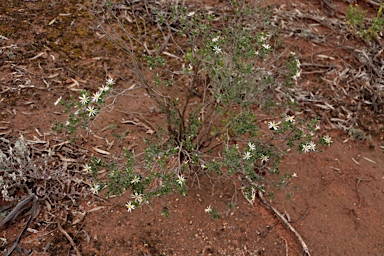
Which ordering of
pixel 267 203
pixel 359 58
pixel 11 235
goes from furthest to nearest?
1. pixel 359 58
2. pixel 267 203
3. pixel 11 235

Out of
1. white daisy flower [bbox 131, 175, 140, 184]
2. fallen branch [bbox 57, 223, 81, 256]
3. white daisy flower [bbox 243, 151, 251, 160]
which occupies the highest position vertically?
white daisy flower [bbox 243, 151, 251, 160]

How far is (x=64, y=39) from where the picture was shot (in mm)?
4797

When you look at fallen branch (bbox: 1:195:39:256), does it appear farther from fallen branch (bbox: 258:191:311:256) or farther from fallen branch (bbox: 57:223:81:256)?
fallen branch (bbox: 258:191:311:256)

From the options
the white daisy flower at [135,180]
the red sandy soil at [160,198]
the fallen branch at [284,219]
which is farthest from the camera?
the fallen branch at [284,219]

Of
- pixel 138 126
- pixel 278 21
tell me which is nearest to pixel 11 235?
pixel 138 126

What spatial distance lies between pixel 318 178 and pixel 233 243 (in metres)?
1.22

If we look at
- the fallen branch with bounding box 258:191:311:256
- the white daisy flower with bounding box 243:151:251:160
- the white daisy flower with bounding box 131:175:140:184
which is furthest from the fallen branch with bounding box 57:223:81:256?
the fallen branch with bounding box 258:191:311:256

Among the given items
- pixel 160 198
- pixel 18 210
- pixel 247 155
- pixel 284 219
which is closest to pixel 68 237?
pixel 18 210

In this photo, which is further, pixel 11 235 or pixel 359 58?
pixel 359 58

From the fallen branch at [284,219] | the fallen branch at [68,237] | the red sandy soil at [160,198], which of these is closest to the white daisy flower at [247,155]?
the red sandy soil at [160,198]

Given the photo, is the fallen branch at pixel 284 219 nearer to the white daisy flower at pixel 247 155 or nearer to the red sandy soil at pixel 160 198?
the red sandy soil at pixel 160 198

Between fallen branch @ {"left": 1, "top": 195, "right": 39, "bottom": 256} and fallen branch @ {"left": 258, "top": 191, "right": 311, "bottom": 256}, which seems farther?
fallen branch @ {"left": 258, "top": 191, "right": 311, "bottom": 256}

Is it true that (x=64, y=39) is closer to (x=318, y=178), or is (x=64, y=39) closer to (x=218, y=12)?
(x=218, y=12)

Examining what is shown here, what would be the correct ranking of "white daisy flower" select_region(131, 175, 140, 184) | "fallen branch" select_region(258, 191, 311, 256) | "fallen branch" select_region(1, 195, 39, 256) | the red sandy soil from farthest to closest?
"fallen branch" select_region(258, 191, 311, 256) < the red sandy soil < "fallen branch" select_region(1, 195, 39, 256) < "white daisy flower" select_region(131, 175, 140, 184)
